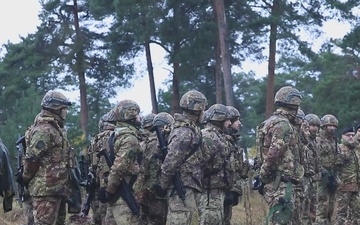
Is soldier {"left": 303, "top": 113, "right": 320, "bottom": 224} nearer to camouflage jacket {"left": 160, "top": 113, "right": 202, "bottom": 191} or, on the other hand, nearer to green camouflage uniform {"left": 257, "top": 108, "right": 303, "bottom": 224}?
green camouflage uniform {"left": 257, "top": 108, "right": 303, "bottom": 224}

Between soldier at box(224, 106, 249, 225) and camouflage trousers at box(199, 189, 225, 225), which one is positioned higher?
soldier at box(224, 106, 249, 225)

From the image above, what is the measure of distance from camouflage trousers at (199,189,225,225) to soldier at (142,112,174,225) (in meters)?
0.67

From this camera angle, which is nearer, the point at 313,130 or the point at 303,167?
the point at 303,167

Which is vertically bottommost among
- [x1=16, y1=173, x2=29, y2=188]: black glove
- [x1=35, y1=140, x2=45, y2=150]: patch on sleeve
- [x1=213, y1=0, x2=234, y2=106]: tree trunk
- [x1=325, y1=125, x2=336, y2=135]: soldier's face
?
[x1=16, y1=173, x2=29, y2=188]: black glove

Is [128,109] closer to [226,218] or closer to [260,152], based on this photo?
[260,152]

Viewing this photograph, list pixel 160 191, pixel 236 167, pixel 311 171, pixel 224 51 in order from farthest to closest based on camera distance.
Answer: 1. pixel 224 51
2. pixel 311 171
3. pixel 236 167
4. pixel 160 191

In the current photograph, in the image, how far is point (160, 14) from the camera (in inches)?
1096

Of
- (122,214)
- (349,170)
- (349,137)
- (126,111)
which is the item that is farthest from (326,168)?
(122,214)

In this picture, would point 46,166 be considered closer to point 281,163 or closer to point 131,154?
point 131,154

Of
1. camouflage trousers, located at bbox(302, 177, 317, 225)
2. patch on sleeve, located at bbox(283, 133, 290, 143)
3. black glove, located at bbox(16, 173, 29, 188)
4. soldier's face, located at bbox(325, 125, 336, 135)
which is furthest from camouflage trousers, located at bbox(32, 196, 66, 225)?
soldier's face, located at bbox(325, 125, 336, 135)

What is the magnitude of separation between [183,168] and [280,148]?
1444mm

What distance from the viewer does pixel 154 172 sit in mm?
11320

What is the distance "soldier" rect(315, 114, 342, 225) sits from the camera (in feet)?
47.8

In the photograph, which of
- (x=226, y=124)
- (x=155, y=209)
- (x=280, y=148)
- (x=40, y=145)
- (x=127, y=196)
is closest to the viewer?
(x=40, y=145)
